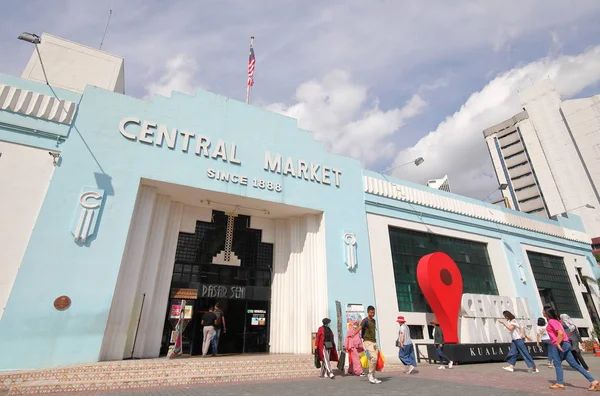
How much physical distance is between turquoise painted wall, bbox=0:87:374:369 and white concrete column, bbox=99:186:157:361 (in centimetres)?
77

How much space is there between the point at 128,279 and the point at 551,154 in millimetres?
60822

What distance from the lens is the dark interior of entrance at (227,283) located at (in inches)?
490

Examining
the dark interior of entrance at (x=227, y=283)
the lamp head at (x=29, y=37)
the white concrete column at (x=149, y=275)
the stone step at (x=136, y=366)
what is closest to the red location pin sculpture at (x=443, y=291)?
the stone step at (x=136, y=366)

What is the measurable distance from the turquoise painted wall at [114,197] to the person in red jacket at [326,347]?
11.9 feet

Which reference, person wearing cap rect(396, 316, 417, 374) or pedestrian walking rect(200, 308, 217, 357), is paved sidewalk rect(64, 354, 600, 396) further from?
pedestrian walking rect(200, 308, 217, 357)

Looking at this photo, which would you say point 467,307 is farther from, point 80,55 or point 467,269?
point 80,55

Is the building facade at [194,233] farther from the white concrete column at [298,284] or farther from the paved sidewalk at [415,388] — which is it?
the paved sidewalk at [415,388]

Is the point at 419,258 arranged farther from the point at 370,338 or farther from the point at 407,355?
the point at 370,338

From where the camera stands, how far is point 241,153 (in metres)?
13.0

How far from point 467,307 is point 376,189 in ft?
22.2

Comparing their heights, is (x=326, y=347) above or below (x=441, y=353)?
above

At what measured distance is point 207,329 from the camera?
1130 cm

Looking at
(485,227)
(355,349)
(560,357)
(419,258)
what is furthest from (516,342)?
(485,227)

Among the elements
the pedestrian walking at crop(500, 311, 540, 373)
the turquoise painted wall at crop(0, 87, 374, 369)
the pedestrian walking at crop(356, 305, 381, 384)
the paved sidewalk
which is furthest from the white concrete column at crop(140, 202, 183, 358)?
the pedestrian walking at crop(500, 311, 540, 373)
